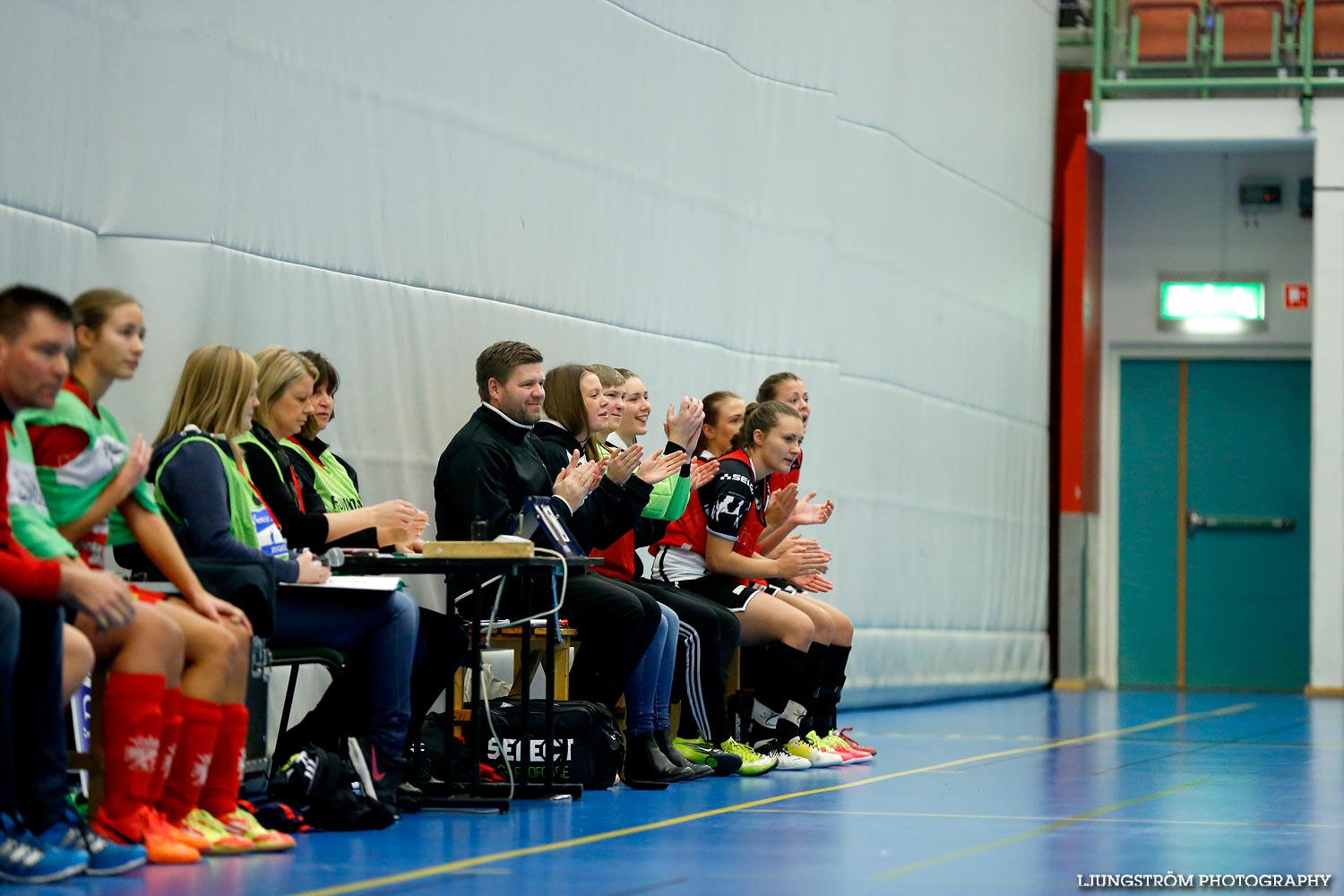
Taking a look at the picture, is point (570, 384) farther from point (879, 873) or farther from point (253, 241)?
point (879, 873)

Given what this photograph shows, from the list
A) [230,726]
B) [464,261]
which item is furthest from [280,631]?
[464,261]

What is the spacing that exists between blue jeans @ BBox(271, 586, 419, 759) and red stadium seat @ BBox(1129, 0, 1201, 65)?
909 cm

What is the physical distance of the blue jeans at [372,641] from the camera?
4.21m

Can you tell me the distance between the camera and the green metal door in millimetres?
12508

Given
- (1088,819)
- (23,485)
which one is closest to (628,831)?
(1088,819)

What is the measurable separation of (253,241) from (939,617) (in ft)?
20.4

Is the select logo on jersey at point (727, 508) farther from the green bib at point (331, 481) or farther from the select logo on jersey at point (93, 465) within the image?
the select logo on jersey at point (93, 465)

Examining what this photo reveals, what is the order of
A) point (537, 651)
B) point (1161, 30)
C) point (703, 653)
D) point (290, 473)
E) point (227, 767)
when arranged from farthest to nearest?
1. point (1161, 30)
2. point (703, 653)
3. point (537, 651)
4. point (290, 473)
5. point (227, 767)

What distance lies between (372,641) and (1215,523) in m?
9.45

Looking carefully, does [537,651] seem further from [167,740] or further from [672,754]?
[167,740]

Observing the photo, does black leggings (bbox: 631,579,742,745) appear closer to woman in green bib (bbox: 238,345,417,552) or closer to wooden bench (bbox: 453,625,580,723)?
wooden bench (bbox: 453,625,580,723)

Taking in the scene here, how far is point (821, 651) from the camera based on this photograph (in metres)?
6.25

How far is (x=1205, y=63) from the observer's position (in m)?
12.0

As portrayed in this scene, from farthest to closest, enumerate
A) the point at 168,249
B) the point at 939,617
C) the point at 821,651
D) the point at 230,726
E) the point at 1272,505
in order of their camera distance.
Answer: the point at 1272,505, the point at 939,617, the point at 821,651, the point at 168,249, the point at 230,726
